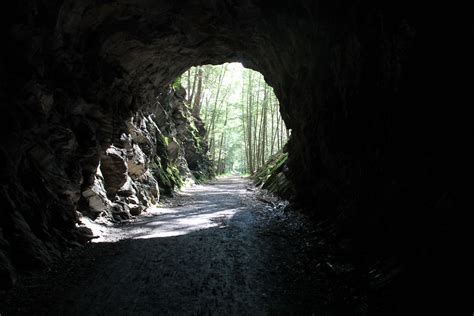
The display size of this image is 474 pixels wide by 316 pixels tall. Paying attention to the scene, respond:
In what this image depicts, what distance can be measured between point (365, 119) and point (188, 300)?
17.8 ft

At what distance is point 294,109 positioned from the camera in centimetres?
1420

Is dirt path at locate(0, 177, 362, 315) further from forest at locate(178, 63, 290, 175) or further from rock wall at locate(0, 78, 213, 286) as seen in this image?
forest at locate(178, 63, 290, 175)

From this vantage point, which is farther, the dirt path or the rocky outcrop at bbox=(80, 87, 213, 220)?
the rocky outcrop at bbox=(80, 87, 213, 220)

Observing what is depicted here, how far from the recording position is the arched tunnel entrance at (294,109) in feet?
17.1

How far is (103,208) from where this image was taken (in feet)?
39.8

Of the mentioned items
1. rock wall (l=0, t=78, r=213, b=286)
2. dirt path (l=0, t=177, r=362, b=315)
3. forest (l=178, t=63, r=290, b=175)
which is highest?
forest (l=178, t=63, r=290, b=175)

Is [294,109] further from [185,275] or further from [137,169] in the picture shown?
[185,275]

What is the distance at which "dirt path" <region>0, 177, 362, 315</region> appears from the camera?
5574mm

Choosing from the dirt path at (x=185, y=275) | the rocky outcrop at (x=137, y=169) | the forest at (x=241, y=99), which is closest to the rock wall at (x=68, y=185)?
the rocky outcrop at (x=137, y=169)

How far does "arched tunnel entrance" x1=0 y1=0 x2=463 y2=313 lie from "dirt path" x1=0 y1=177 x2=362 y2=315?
3.08 ft

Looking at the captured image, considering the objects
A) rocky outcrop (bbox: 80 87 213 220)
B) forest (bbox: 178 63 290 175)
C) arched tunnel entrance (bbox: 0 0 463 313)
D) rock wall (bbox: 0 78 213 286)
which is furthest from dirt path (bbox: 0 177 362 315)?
forest (bbox: 178 63 290 175)

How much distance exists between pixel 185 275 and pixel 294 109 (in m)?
9.41

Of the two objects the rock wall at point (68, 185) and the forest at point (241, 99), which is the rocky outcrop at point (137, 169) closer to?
the rock wall at point (68, 185)

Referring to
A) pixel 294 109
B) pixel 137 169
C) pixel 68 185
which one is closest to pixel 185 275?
pixel 68 185
